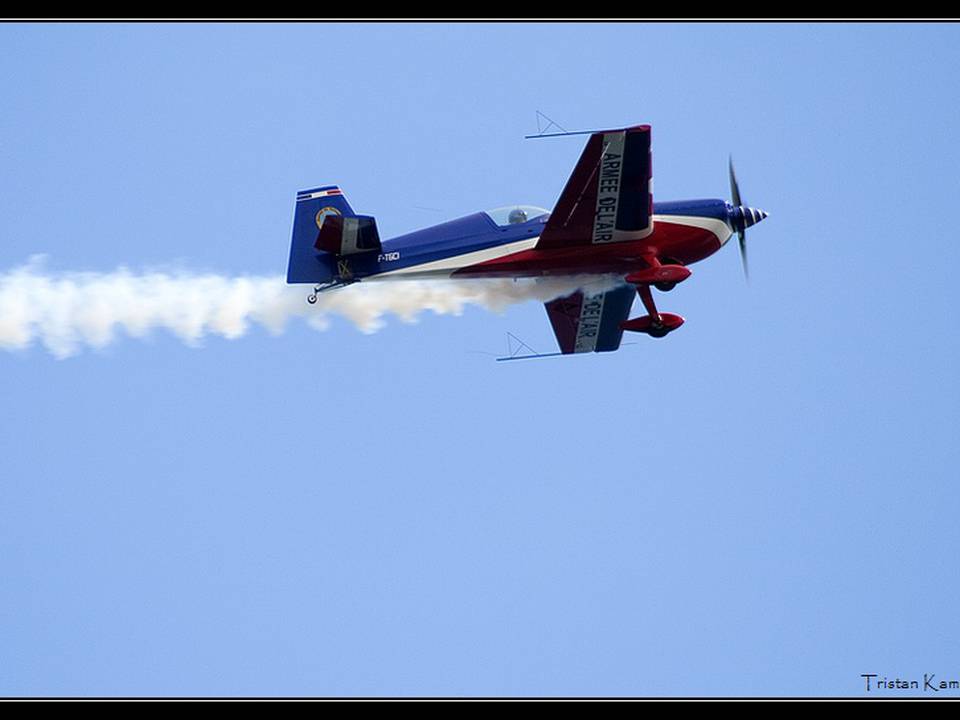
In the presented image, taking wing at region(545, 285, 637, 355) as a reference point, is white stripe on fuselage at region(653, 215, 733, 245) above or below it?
above

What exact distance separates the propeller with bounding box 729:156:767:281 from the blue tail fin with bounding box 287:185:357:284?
5797 mm

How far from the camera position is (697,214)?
64.2 ft

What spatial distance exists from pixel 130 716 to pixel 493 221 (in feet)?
29.1

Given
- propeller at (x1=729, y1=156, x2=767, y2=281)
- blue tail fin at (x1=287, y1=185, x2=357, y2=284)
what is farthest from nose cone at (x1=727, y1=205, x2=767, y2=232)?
blue tail fin at (x1=287, y1=185, x2=357, y2=284)

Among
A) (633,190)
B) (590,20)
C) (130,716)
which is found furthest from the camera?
(633,190)

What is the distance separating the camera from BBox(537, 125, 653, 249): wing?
18.0 metres

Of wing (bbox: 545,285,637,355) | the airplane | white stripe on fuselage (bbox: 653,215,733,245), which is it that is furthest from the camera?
wing (bbox: 545,285,637,355)

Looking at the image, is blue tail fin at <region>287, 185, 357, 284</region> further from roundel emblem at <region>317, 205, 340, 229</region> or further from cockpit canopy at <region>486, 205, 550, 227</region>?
cockpit canopy at <region>486, 205, 550, 227</region>

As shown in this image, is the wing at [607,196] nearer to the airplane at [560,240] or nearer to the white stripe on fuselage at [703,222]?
the airplane at [560,240]

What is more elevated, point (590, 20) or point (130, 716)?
point (590, 20)

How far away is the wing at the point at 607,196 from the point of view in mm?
18031

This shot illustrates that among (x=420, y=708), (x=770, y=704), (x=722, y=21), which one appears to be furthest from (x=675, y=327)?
(x=420, y=708)

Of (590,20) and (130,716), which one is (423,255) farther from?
(130,716)

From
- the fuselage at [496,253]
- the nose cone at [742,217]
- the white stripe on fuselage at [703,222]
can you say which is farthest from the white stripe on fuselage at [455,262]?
the nose cone at [742,217]
